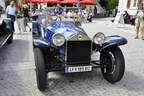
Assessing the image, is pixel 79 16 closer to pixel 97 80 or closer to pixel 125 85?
pixel 97 80

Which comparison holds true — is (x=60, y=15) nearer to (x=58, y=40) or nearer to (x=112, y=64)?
(x=58, y=40)

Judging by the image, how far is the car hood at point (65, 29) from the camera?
380 centimetres

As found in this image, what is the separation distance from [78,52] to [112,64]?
82 centimetres

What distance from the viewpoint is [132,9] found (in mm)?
17438

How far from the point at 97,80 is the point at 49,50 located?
129 cm

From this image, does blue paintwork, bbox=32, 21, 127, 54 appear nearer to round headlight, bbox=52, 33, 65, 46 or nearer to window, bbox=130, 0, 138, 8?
round headlight, bbox=52, 33, 65, 46

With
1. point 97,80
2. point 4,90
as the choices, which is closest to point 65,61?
point 97,80

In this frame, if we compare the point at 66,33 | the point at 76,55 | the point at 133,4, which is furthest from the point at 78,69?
the point at 133,4

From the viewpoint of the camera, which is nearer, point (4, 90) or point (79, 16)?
point (4, 90)

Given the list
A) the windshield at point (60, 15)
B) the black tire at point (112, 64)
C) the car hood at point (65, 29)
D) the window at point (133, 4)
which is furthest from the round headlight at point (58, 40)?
the window at point (133, 4)

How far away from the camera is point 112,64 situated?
3.82 m

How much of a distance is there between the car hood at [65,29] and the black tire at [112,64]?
73 centimetres

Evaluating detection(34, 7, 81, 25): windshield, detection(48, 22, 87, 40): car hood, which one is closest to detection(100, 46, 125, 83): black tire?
detection(48, 22, 87, 40): car hood

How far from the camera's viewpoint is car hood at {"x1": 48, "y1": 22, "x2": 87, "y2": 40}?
3.80m
